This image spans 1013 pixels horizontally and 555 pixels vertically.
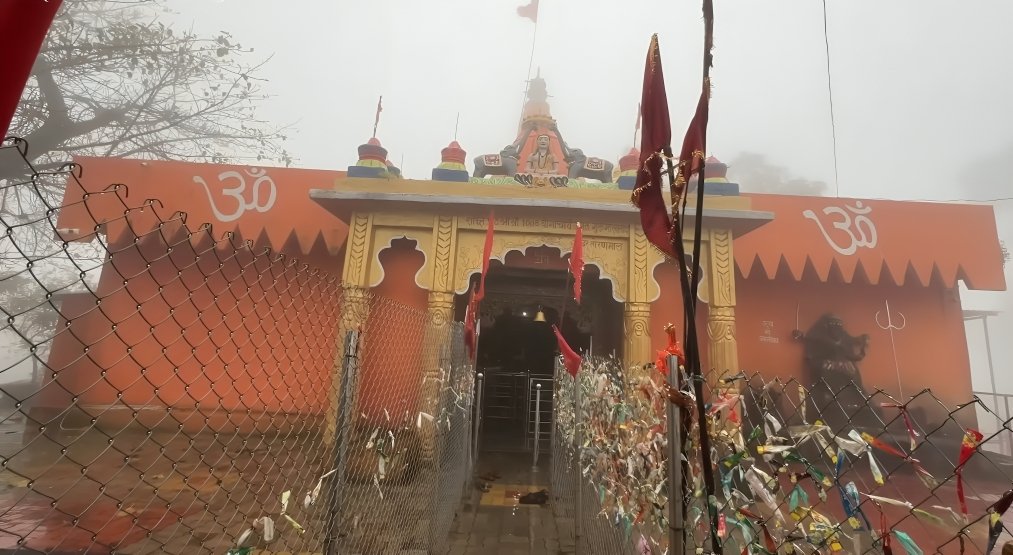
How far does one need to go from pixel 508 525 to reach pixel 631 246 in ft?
14.6

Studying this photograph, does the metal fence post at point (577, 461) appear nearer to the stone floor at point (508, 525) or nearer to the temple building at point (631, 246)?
the stone floor at point (508, 525)

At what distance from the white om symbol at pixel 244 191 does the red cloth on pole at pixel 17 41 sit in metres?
7.92

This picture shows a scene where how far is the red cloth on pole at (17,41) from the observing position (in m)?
0.95

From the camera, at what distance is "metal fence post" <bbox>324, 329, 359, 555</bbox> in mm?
2246

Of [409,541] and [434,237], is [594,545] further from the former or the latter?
[434,237]

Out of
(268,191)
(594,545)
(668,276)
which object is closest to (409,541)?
(594,545)

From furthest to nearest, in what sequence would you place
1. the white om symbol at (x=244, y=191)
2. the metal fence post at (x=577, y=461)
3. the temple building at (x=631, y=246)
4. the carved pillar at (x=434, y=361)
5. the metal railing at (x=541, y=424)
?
the metal railing at (x=541, y=424) → the white om symbol at (x=244, y=191) → the temple building at (x=631, y=246) → the carved pillar at (x=434, y=361) → the metal fence post at (x=577, y=461)

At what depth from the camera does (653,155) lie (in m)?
1.67

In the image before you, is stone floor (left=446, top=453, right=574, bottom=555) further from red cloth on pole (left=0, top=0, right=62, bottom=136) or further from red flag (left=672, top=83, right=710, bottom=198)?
red cloth on pole (left=0, top=0, right=62, bottom=136)

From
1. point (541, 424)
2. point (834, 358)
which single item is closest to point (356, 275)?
point (541, 424)

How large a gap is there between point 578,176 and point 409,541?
630cm

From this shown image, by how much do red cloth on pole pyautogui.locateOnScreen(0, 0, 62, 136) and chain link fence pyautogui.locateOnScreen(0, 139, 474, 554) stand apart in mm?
231

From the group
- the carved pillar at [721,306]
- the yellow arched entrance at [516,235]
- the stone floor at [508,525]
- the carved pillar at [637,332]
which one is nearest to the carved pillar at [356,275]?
the yellow arched entrance at [516,235]

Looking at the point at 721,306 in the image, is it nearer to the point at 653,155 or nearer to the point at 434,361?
the point at 434,361
